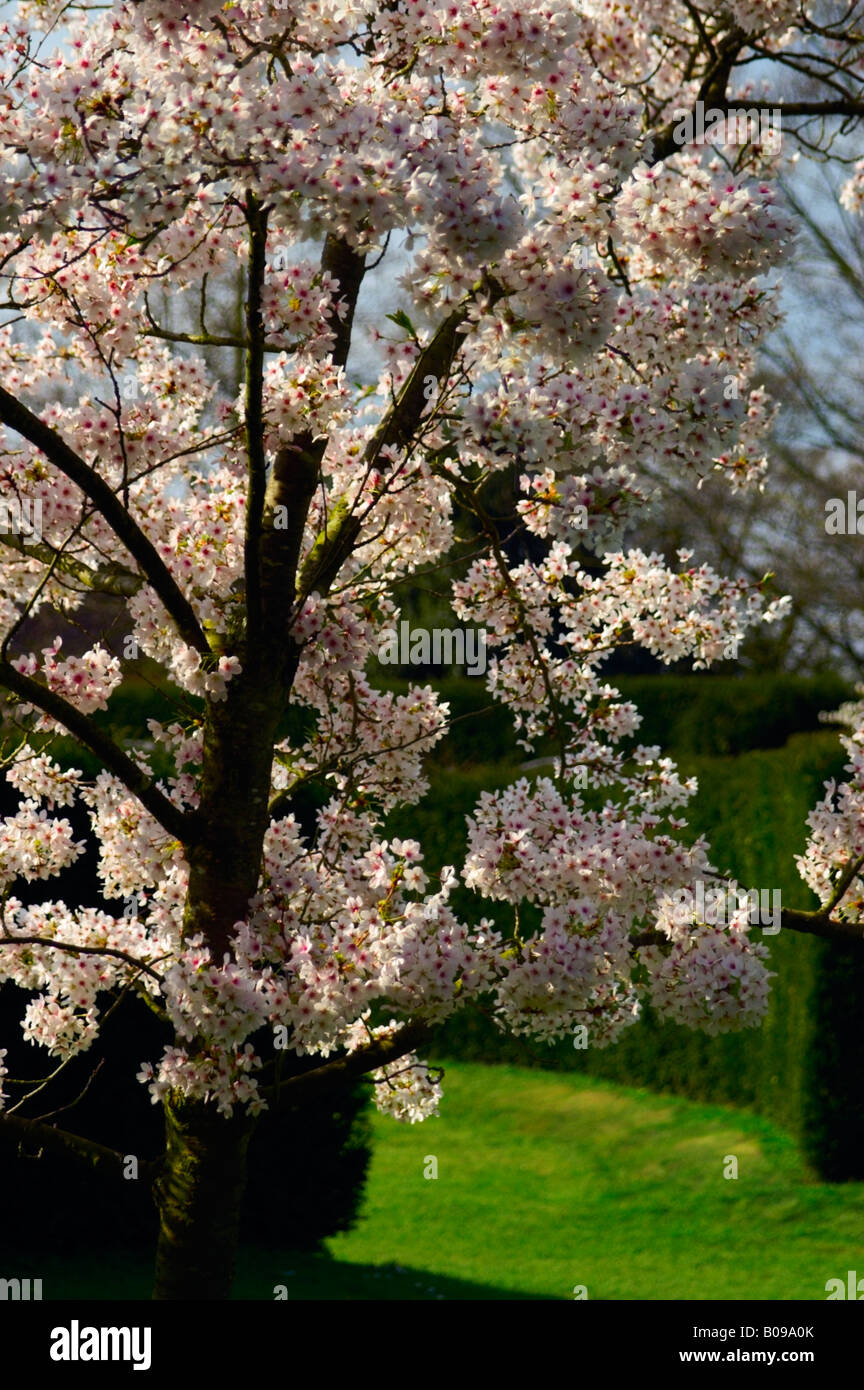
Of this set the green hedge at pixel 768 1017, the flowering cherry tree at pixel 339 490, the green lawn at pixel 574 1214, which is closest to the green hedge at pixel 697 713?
the green hedge at pixel 768 1017

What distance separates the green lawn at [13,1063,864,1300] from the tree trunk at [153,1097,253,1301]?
3376 mm

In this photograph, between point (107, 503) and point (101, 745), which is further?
point (101, 745)

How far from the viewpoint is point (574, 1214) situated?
34.1 ft

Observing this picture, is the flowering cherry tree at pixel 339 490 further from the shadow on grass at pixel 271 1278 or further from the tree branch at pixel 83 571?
the shadow on grass at pixel 271 1278

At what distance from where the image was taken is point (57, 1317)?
16.9 feet

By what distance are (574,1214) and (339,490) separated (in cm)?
699

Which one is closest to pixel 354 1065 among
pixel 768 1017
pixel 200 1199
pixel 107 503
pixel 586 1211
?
pixel 200 1199

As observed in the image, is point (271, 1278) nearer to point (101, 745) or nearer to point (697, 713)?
point (101, 745)

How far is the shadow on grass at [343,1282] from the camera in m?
8.03

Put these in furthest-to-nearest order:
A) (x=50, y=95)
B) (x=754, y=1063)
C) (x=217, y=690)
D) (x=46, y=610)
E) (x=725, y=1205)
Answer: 1. (x=46, y=610)
2. (x=754, y=1063)
3. (x=725, y=1205)
4. (x=217, y=690)
5. (x=50, y=95)

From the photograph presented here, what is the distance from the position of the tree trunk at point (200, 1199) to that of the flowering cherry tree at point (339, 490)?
1 centimetres

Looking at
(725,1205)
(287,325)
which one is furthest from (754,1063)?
(287,325)

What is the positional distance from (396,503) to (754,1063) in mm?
8685

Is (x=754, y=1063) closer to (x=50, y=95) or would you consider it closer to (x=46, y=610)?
(x=50, y=95)
